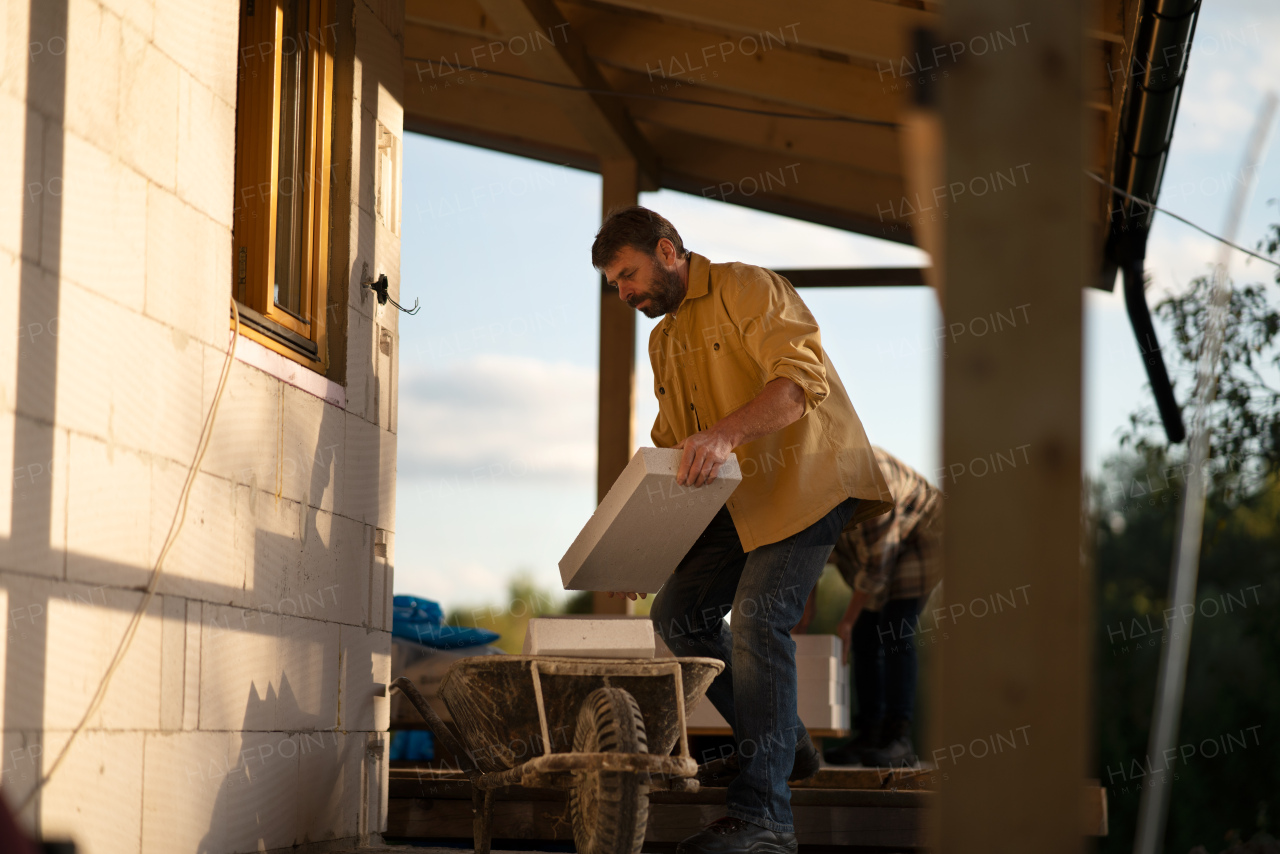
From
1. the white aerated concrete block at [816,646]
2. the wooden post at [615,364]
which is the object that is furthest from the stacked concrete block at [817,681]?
the wooden post at [615,364]

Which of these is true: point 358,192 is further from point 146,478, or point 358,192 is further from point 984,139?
point 984,139

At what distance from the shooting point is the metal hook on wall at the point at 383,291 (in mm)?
4105

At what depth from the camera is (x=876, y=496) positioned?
3508 millimetres

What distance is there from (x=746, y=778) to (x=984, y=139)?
7.07 feet

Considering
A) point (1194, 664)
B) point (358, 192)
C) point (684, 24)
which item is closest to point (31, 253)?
point (358, 192)

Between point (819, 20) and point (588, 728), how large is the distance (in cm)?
349

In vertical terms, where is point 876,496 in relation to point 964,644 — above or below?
above

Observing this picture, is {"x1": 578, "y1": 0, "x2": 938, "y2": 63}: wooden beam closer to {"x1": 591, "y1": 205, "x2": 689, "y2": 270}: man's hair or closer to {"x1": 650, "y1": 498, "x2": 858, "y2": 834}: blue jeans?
{"x1": 591, "y1": 205, "x2": 689, "y2": 270}: man's hair

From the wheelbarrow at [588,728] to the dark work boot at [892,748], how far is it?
2928mm

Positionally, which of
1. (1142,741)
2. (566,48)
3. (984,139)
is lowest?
(1142,741)

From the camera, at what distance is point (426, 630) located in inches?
257

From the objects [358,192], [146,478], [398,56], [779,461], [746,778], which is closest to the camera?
[146,478]

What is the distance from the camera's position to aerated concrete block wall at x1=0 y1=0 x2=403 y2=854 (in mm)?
2367

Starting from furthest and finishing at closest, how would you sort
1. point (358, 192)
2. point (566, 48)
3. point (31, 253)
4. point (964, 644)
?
point (566, 48) < point (358, 192) < point (31, 253) < point (964, 644)
